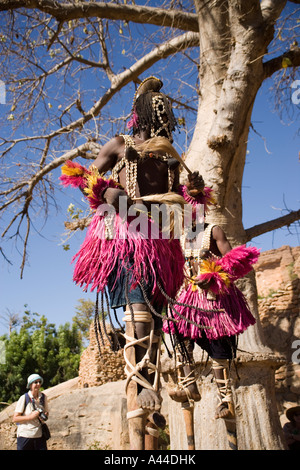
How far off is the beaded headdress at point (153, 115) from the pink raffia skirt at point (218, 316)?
1.17m

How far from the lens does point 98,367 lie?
13.8m

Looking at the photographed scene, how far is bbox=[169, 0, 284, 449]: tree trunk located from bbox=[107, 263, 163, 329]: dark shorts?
144cm

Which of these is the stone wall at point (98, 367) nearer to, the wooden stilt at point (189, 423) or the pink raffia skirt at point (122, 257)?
the wooden stilt at point (189, 423)

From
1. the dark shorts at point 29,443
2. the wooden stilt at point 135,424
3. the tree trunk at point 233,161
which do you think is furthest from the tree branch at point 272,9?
the dark shorts at point 29,443

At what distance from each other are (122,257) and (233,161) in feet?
8.77

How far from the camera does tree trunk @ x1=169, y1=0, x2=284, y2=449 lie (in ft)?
12.4

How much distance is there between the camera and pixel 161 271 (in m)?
2.26

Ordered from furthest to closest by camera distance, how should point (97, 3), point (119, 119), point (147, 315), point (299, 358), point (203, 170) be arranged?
point (299, 358), point (119, 119), point (97, 3), point (203, 170), point (147, 315)

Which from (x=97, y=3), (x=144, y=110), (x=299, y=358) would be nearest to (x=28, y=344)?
(x=299, y=358)

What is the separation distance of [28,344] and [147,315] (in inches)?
870

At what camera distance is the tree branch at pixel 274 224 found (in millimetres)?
5574

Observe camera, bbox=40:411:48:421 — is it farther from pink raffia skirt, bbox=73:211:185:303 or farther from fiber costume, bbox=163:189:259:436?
pink raffia skirt, bbox=73:211:185:303

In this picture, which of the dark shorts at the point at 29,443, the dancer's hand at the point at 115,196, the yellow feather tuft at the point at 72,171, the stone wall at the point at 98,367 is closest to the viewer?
the dancer's hand at the point at 115,196

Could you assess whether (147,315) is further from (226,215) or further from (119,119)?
(119,119)
